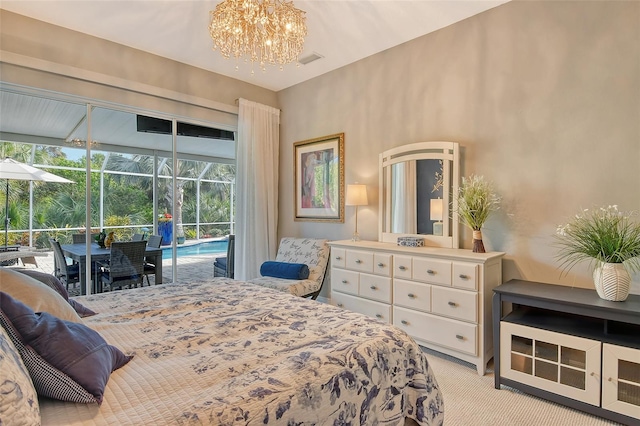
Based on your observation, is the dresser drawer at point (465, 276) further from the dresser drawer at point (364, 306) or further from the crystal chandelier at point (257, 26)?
the crystal chandelier at point (257, 26)

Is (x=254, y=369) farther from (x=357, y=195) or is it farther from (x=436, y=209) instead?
(x=357, y=195)

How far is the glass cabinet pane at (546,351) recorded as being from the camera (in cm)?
212

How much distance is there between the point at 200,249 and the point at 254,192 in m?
1.00

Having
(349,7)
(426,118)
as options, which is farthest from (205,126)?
(426,118)

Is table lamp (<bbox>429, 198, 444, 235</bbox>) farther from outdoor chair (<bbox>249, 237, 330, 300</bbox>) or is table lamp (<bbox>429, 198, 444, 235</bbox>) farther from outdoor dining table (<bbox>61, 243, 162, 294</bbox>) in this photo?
outdoor dining table (<bbox>61, 243, 162, 294</bbox>)

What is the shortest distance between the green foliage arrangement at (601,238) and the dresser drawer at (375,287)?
135 centimetres

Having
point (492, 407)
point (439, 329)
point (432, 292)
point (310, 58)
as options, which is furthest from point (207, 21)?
point (492, 407)

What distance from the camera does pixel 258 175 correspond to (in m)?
4.49

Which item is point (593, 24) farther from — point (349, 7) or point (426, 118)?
point (349, 7)

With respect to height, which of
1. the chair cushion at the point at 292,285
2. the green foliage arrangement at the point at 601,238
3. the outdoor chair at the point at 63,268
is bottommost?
the chair cushion at the point at 292,285

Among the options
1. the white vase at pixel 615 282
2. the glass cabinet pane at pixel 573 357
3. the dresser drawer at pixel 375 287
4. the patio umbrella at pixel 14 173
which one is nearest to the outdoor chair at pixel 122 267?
the patio umbrella at pixel 14 173

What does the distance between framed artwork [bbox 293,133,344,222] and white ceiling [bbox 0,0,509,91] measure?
3.40 ft

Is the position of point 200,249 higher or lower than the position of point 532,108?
lower

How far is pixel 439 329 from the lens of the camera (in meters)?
2.73
